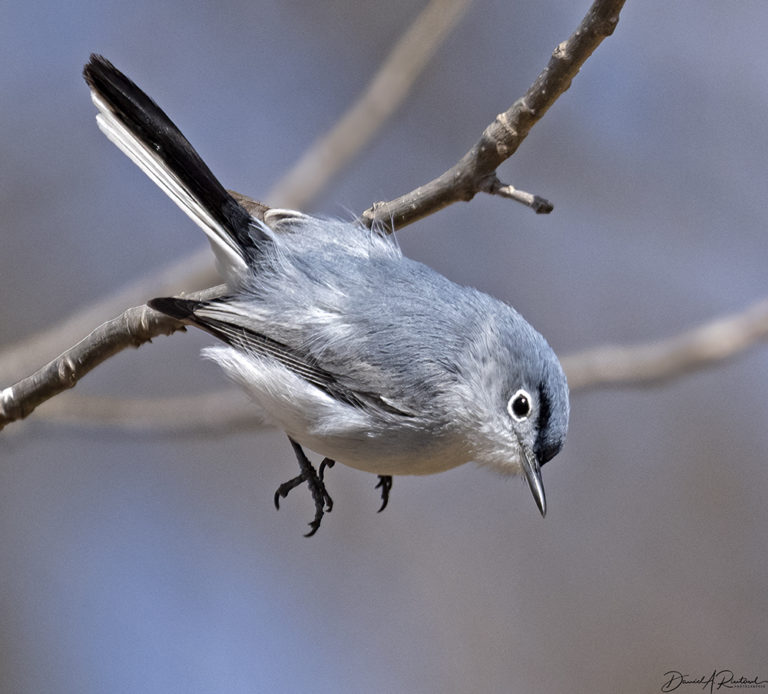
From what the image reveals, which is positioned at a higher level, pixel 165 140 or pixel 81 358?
pixel 165 140

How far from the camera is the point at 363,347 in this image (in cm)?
193

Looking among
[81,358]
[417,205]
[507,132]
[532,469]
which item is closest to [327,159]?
[417,205]

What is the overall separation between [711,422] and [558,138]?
137 cm

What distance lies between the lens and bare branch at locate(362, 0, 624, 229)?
5.49ft

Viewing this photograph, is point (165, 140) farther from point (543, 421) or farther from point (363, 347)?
point (543, 421)

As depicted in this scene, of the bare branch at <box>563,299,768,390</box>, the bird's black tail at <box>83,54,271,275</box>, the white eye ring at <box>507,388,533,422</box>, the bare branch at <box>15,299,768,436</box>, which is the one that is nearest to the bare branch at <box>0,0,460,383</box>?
the bare branch at <box>15,299,768,436</box>

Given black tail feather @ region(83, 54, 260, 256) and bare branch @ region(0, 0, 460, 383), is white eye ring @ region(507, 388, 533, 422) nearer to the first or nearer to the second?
black tail feather @ region(83, 54, 260, 256)

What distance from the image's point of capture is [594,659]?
3.62m

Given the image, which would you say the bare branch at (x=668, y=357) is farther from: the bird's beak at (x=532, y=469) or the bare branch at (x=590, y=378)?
the bird's beak at (x=532, y=469)

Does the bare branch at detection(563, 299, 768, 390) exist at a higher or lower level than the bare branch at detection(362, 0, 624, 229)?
lower

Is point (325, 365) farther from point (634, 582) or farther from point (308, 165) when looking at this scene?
point (634, 582)

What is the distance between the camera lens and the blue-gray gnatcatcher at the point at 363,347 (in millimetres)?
1886

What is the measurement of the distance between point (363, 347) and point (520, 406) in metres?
0.35

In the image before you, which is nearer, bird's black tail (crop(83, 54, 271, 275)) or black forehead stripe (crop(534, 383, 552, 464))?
black forehead stripe (crop(534, 383, 552, 464))
